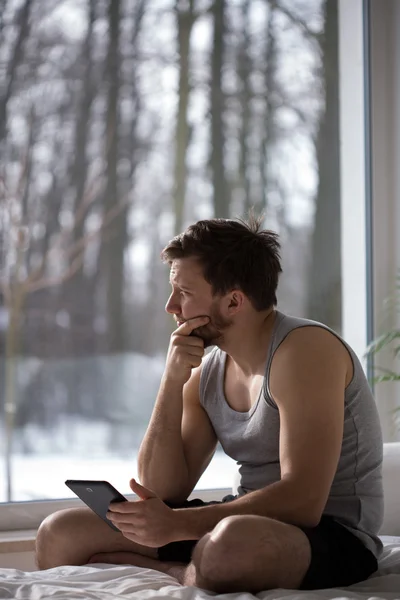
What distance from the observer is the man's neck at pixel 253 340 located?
2.16 meters

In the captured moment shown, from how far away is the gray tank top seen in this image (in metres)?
2.02

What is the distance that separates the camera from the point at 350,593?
171 centimetres

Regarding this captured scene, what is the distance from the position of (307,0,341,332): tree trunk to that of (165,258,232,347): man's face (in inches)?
44.5

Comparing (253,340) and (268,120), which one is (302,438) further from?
(268,120)

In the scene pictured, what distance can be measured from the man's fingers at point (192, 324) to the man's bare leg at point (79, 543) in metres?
0.51

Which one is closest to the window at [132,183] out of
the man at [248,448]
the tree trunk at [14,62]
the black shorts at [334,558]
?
the tree trunk at [14,62]

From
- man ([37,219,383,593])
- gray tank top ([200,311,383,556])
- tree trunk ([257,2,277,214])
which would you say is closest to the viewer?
man ([37,219,383,593])

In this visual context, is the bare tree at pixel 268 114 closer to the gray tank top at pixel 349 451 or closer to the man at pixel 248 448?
the man at pixel 248 448

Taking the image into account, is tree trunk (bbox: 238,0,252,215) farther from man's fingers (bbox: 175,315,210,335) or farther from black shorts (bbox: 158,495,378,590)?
black shorts (bbox: 158,495,378,590)

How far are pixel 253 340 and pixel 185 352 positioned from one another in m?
0.18

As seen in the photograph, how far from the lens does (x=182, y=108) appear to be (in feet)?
10.2

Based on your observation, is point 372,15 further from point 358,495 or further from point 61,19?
point 358,495

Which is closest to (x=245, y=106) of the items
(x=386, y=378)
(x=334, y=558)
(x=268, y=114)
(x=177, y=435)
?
(x=268, y=114)

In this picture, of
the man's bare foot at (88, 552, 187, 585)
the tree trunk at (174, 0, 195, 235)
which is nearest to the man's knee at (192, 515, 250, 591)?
the man's bare foot at (88, 552, 187, 585)
